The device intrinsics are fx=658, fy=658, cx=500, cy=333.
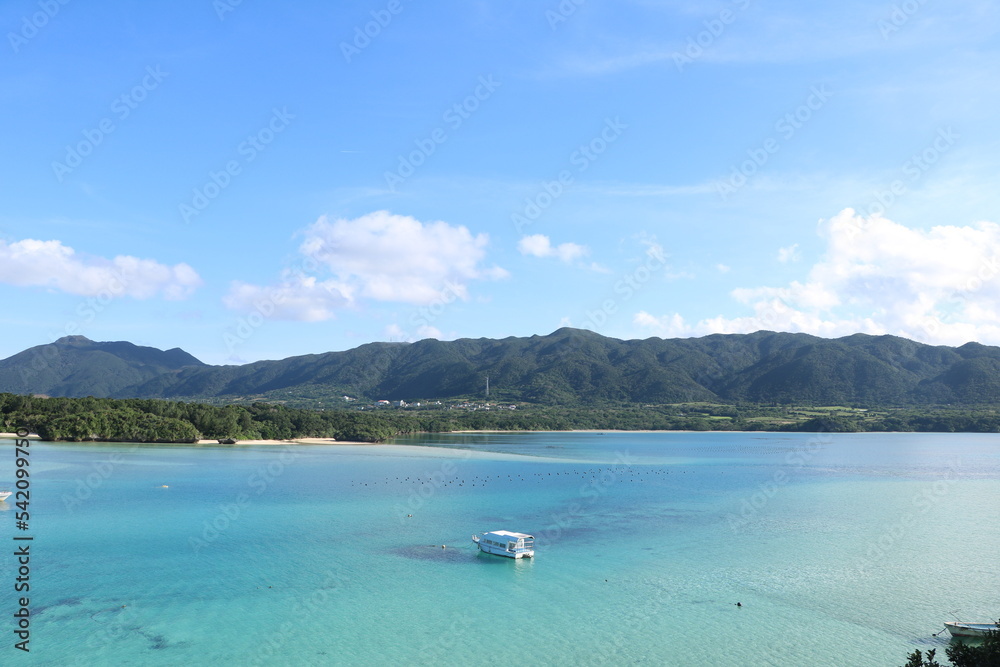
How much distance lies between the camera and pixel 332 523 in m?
43.5

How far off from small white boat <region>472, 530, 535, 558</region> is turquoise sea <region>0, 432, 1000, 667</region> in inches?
30.4

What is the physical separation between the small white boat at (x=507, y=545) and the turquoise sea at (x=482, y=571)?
30.4 inches

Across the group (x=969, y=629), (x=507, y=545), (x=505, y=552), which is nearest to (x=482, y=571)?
(x=505, y=552)

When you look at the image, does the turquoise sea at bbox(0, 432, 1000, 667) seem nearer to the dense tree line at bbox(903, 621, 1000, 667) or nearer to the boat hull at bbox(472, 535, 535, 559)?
the boat hull at bbox(472, 535, 535, 559)

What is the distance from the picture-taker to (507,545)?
34844 millimetres

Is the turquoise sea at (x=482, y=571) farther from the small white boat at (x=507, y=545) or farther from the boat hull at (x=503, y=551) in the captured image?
the small white boat at (x=507, y=545)

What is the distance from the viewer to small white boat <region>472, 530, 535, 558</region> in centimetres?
3478

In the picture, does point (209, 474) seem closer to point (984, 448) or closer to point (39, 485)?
point (39, 485)

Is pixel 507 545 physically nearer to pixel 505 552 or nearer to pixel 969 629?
pixel 505 552

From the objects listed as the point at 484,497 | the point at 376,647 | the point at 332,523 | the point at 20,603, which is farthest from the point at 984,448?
the point at 20,603

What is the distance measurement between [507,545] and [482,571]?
264 centimetres

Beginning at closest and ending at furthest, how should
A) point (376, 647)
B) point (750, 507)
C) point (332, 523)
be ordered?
point (376, 647) < point (332, 523) < point (750, 507)

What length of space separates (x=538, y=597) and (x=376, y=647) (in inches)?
337

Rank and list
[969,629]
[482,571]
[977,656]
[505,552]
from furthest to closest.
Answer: [505,552] → [482,571] → [969,629] → [977,656]
